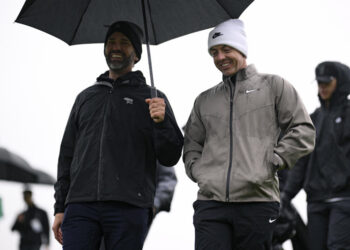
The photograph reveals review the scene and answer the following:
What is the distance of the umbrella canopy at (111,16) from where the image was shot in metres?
5.69

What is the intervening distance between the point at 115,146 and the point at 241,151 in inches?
35.1

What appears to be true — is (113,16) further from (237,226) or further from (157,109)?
(237,226)

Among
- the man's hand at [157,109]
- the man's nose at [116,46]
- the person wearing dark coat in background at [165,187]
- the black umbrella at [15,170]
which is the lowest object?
the person wearing dark coat in background at [165,187]

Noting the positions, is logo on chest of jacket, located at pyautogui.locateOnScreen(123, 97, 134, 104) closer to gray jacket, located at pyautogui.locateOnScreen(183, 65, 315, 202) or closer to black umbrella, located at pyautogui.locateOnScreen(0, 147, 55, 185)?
gray jacket, located at pyautogui.locateOnScreen(183, 65, 315, 202)

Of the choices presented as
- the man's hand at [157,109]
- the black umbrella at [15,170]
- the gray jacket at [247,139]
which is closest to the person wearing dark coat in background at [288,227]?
the gray jacket at [247,139]

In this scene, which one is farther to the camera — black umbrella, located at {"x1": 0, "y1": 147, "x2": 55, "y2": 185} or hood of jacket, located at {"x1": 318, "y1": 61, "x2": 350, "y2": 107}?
hood of jacket, located at {"x1": 318, "y1": 61, "x2": 350, "y2": 107}

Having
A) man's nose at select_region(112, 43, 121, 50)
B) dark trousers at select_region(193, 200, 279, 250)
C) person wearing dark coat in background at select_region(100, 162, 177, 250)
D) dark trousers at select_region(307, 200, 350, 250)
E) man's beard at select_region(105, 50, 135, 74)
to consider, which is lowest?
dark trousers at select_region(307, 200, 350, 250)

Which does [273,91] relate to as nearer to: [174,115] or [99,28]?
[174,115]

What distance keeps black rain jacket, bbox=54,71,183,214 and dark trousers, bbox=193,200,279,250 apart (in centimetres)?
48

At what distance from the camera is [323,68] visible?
8.09 metres

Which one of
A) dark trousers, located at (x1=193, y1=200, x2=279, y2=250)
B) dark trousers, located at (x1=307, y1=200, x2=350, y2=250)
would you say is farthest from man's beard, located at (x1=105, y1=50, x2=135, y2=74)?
dark trousers, located at (x1=307, y1=200, x2=350, y2=250)

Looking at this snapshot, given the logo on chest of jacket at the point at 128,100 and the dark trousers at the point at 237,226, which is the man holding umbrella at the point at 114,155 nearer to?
the logo on chest of jacket at the point at 128,100

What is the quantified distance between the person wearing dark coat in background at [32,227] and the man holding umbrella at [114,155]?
9544 millimetres

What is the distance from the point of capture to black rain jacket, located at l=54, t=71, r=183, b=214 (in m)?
4.99
